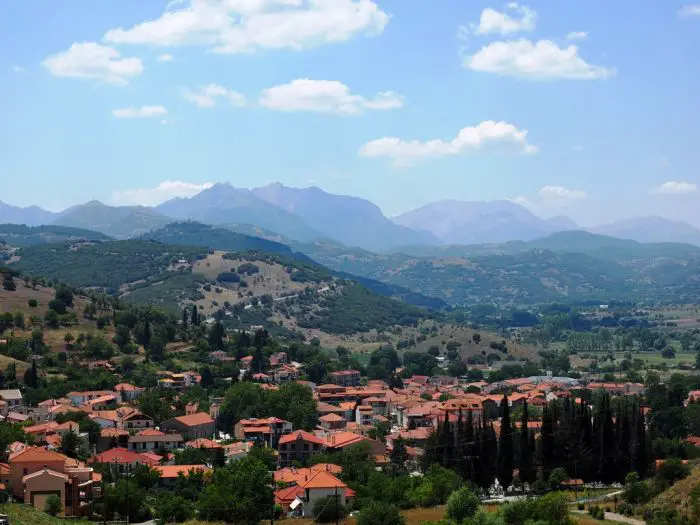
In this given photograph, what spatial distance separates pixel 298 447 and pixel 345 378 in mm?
42730

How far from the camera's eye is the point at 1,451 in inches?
2119

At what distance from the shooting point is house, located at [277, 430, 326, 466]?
2704 inches

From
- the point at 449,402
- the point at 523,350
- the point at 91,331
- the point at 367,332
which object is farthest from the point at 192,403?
the point at 367,332

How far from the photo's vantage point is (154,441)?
6956 centimetres

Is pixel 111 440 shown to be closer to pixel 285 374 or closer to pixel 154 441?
pixel 154 441

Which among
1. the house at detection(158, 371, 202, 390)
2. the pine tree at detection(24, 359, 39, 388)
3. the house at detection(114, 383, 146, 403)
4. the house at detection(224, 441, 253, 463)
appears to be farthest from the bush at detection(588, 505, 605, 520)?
the pine tree at detection(24, 359, 39, 388)

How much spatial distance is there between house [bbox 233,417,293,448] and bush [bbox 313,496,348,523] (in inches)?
909

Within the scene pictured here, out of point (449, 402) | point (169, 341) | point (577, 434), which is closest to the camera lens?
point (577, 434)

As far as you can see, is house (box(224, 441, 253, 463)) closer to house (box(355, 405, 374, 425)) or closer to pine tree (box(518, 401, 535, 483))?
pine tree (box(518, 401, 535, 483))

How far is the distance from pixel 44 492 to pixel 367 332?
141027 mm

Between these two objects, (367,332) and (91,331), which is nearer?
(91,331)

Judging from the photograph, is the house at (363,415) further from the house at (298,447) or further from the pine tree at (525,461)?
the pine tree at (525,461)

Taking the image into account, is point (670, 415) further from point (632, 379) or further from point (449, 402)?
point (632, 379)

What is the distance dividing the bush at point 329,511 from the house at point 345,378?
61.6m
